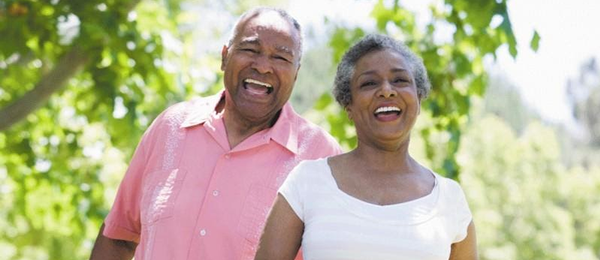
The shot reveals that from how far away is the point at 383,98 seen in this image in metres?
2.51

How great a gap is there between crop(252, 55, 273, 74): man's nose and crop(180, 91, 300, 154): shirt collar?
7.0 inches

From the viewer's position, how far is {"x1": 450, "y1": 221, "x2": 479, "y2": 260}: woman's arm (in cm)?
256

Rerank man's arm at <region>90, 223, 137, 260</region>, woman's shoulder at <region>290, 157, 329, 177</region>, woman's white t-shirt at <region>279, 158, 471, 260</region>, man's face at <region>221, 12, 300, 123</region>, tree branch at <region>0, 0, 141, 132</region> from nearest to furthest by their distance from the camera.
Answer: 1. woman's white t-shirt at <region>279, 158, 471, 260</region>
2. woman's shoulder at <region>290, 157, 329, 177</region>
3. man's face at <region>221, 12, 300, 123</region>
4. man's arm at <region>90, 223, 137, 260</region>
5. tree branch at <region>0, 0, 141, 132</region>

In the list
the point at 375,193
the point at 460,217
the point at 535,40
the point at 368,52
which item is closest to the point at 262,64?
the point at 368,52

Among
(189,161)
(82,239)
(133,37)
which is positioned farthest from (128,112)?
(189,161)

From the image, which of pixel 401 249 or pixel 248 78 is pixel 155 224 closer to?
pixel 248 78

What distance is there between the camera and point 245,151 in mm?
2951

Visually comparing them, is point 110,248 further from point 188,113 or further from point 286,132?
point 286,132

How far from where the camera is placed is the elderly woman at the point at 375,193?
7.84ft

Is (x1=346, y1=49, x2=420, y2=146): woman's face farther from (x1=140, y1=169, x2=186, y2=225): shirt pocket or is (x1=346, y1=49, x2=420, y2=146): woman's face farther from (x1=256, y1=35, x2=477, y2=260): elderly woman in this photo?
(x1=140, y1=169, x2=186, y2=225): shirt pocket

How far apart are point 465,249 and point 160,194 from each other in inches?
37.1

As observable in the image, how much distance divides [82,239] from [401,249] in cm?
632

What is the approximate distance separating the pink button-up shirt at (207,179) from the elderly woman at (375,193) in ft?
1.17

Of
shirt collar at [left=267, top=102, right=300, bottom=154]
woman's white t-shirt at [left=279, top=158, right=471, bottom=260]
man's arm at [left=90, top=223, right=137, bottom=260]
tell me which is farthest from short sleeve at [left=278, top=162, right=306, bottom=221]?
man's arm at [left=90, top=223, right=137, bottom=260]
